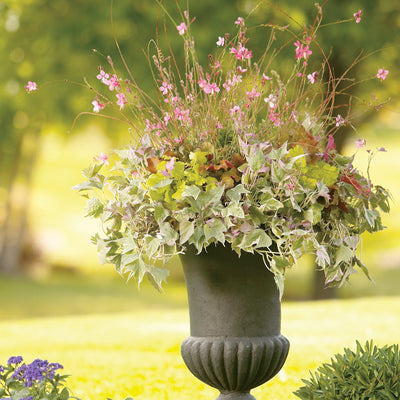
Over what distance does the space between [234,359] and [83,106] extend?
9067mm

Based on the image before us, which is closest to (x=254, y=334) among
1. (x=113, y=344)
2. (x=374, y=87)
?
(x=113, y=344)

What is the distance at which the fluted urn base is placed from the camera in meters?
3.32

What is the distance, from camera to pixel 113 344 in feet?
23.5

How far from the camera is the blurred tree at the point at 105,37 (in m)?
9.33

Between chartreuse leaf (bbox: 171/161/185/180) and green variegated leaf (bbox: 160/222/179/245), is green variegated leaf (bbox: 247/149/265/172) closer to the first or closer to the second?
chartreuse leaf (bbox: 171/161/185/180)

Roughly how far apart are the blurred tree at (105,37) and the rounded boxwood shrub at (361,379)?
5.62 metres

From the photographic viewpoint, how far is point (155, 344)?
22.7ft

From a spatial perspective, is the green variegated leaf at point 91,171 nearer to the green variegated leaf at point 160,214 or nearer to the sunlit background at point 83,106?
the sunlit background at point 83,106

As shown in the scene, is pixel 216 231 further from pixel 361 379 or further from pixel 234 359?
pixel 361 379

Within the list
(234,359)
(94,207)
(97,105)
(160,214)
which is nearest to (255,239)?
(160,214)

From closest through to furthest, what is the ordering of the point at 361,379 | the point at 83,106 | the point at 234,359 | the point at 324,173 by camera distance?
the point at 361,379
the point at 324,173
the point at 234,359
the point at 83,106

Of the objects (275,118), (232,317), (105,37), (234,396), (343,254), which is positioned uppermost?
(105,37)

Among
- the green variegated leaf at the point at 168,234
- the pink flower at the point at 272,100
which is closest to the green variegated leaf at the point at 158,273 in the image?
the green variegated leaf at the point at 168,234

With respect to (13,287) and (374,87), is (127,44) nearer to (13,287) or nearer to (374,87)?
(374,87)
